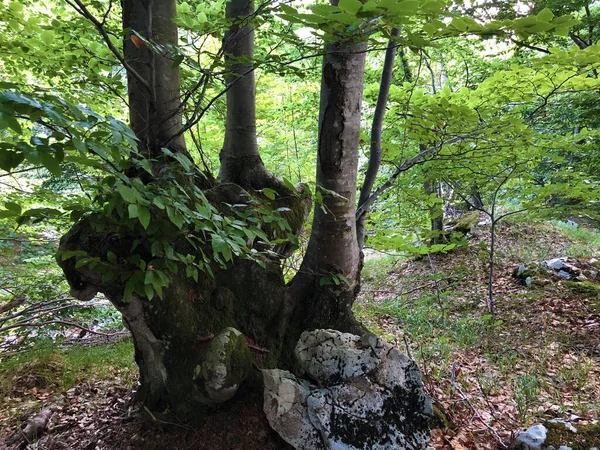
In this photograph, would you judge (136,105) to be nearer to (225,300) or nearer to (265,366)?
(225,300)

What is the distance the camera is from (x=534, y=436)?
2098mm

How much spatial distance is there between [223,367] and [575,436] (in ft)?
7.37

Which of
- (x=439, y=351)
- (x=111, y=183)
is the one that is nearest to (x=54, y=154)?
(x=111, y=183)

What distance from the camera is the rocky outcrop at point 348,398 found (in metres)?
2.02

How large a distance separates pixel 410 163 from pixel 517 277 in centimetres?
480

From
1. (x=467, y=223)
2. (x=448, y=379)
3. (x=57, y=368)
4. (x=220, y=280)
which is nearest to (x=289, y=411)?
(x=220, y=280)

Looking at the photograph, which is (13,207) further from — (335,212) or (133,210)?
(335,212)

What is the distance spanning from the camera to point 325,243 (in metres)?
2.52

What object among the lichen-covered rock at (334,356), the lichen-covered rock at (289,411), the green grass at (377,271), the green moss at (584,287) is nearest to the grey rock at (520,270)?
the green moss at (584,287)

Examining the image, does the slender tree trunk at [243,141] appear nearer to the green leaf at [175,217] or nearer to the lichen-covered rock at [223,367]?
the lichen-covered rock at [223,367]

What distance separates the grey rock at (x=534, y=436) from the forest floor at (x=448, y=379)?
129 mm

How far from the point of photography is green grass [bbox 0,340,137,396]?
3051mm

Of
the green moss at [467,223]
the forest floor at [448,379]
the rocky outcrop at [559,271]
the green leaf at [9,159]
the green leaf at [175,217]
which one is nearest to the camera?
the green leaf at [9,159]

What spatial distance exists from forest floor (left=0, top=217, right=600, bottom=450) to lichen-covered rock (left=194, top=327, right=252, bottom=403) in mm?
225
